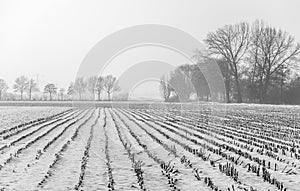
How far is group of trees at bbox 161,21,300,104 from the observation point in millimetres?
60406

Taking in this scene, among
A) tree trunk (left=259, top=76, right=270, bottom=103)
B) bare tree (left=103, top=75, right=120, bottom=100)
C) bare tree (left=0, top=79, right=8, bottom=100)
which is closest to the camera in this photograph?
tree trunk (left=259, top=76, right=270, bottom=103)

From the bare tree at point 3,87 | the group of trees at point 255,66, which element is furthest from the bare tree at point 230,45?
the bare tree at point 3,87

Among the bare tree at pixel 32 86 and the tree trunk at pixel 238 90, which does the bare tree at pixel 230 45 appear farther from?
the bare tree at pixel 32 86

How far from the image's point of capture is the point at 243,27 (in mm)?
67000

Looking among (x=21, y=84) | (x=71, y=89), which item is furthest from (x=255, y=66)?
(x=21, y=84)

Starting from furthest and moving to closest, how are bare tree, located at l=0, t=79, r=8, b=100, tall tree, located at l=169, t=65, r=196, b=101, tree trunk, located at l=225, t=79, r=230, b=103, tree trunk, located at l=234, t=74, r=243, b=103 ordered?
bare tree, located at l=0, t=79, r=8, b=100 < tall tree, located at l=169, t=65, r=196, b=101 < tree trunk, located at l=234, t=74, r=243, b=103 < tree trunk, located at l=225, t=79, r=230, b=103

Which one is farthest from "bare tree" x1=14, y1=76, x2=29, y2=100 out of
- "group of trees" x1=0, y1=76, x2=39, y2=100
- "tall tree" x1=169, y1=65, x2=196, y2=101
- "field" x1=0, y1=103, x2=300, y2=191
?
"field" x1=0, y1=103, x2=300, y2=191

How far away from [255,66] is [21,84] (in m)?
93.1

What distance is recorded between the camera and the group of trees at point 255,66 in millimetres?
60406

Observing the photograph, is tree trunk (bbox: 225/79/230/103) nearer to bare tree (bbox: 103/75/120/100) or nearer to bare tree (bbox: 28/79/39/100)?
bare tree (bbox: 103/75/120/100)

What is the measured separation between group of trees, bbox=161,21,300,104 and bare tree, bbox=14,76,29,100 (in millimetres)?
82221

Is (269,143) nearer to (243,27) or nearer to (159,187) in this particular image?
(159,187)

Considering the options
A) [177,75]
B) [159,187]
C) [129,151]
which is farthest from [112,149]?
[177,75]

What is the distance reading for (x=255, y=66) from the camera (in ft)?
207
